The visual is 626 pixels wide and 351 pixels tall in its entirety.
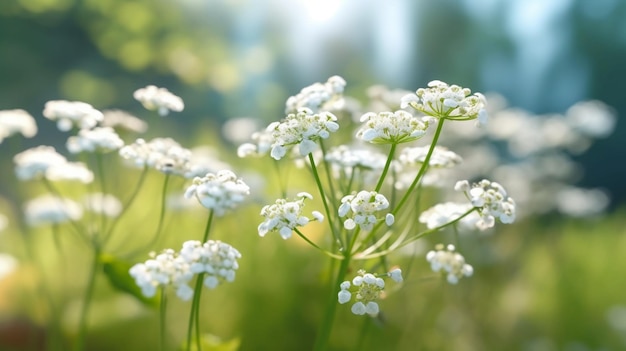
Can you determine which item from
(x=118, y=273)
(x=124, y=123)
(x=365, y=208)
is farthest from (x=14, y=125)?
(x=365, y=208)

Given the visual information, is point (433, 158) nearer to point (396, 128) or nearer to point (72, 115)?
point (396, 128)

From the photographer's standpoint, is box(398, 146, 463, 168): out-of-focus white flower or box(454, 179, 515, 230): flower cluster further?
box(398, 146, 463, 168): out-of-focus white flower

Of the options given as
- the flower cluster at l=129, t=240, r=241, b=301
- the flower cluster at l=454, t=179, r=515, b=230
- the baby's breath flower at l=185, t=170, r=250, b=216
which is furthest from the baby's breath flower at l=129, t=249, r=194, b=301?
the flower cluster at l=454, t=179, r=515, b=230

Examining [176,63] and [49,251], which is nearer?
[49,251]

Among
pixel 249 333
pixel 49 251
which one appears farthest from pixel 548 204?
pixel 49 251

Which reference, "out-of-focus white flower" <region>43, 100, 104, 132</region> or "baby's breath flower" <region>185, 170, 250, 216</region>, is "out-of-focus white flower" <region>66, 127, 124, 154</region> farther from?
"baby's breath flower" <region>185, 170, 250, 216</region>

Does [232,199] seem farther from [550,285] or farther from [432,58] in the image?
[432,58]

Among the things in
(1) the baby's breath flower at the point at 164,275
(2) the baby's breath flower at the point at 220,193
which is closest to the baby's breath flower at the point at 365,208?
(2) the baby's breath flower at the point at 220,193
